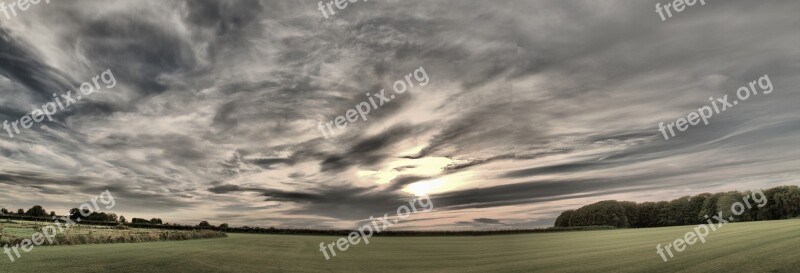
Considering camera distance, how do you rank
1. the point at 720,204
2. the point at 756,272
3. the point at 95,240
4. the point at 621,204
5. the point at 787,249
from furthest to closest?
the point at 621,204, the point at 720,204, the point at 95,240, the point at 787,249, the point at 756,272

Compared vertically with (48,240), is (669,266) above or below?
below

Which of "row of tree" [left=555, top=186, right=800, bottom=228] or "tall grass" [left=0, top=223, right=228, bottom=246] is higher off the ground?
"tall grass" [left=0, top=223, right=228, bottom=246]

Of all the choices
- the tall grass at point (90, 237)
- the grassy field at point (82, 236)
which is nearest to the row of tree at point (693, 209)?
the tall grass at point (90, 237)

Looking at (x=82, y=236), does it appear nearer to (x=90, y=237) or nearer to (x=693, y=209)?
(x=90, y=237)

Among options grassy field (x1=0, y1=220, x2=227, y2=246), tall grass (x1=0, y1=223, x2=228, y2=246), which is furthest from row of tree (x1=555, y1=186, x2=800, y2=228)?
grassy field (x1=0, y1=220, x2=227, y2=246)

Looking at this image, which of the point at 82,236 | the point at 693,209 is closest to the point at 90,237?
the point at 82,236

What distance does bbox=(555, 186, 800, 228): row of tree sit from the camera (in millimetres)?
A: 122062

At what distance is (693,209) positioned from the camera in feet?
508

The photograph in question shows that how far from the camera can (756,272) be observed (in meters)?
20.5

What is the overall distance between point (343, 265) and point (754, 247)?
2995cm

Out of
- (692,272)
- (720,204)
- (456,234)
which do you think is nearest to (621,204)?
(720,204)

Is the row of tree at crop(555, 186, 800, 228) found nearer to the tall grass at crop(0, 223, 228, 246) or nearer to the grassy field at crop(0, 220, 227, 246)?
the tall grass at crop(0, 223, 228, 246)

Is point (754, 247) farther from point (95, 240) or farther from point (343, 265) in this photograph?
point (95, 240)

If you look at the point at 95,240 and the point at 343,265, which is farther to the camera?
the point at 95,240
